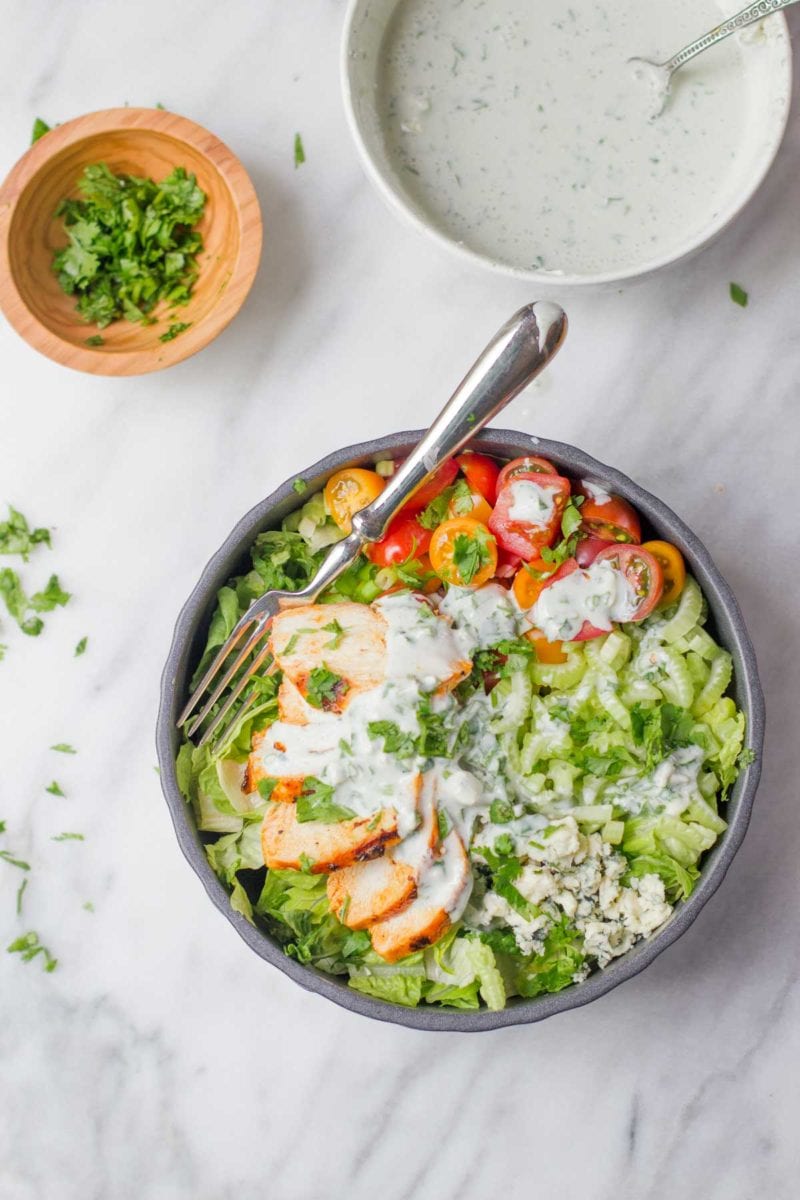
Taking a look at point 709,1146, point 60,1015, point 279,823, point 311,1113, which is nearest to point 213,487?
point 279,823

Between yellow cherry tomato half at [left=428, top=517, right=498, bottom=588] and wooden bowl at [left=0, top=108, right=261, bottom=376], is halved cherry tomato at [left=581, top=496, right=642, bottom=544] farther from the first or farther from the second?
wooden bowl at [left=0, top=108, right=261, bottom=376]

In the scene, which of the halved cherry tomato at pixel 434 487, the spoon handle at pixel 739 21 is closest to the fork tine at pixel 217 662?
the halved cherry tomato at pixel 434 487

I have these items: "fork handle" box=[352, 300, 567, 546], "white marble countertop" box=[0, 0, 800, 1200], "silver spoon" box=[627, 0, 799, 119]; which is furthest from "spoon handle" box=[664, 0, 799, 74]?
"fork handle" box=[352, 300, 567, 546]

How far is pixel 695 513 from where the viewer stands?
2.90m

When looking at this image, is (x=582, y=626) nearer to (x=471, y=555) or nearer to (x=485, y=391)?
(x=471, y=555)

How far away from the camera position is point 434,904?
2420 millimetres

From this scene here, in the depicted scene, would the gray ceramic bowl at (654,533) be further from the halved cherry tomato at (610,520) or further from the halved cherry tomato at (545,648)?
the halved cherry tomato at (545,648)

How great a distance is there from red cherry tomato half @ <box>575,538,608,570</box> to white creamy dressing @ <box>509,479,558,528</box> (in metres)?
0.11

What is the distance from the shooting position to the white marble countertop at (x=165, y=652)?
288 centimetres

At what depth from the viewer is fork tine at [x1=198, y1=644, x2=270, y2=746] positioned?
8.53ft

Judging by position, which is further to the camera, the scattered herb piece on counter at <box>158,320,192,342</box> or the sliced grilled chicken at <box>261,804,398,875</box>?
the scattered herb piece on counter at <box>158,320,192,342</box>

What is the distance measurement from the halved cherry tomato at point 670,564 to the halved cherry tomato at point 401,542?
0.46 metres

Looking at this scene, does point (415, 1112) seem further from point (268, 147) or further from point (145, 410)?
point (268, 147)

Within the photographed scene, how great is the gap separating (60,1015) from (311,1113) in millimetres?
641
